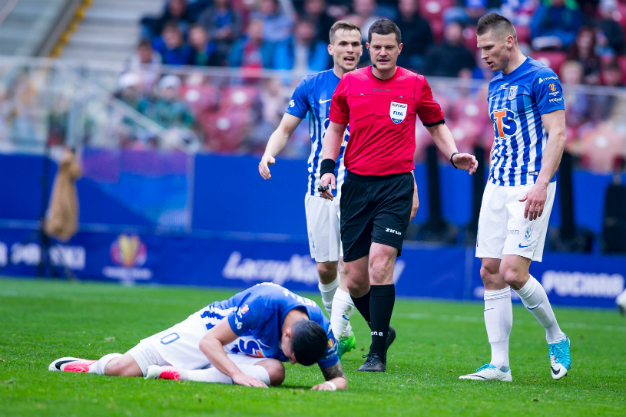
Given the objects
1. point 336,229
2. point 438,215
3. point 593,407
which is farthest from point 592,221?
point 593,407

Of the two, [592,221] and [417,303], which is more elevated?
[592,221]

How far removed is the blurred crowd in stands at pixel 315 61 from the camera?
1330 centimetres

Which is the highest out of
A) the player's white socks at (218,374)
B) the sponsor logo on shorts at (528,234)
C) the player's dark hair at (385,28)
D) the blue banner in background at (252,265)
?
the player's dark hair at (385,28)

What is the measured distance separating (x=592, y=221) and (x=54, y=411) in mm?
11031

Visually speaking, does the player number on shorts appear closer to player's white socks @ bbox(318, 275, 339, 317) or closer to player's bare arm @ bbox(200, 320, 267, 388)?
player's bare arm @ bbox(200, 320, 267, 388)

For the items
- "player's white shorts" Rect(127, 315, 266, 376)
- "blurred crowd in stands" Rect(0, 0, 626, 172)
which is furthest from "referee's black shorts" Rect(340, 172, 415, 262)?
"blurred crowd in stands" Rect(0, 0, 626, 172)

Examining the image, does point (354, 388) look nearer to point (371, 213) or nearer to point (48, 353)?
point (371, 213)

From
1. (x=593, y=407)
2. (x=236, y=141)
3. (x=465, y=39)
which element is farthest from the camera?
(x=465, y=39)

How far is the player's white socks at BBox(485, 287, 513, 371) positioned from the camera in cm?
572

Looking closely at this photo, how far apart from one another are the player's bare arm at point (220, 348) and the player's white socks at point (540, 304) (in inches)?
88.5

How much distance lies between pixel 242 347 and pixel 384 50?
234 centimetres

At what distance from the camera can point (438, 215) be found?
13.3 m

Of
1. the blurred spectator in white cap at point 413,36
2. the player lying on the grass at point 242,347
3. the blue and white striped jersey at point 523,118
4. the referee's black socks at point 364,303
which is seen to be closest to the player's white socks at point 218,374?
the player lying on the grass at point 242,347

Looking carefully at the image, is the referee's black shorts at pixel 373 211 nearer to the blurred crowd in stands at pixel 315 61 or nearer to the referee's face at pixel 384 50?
the referee's face at pixel 384 50
